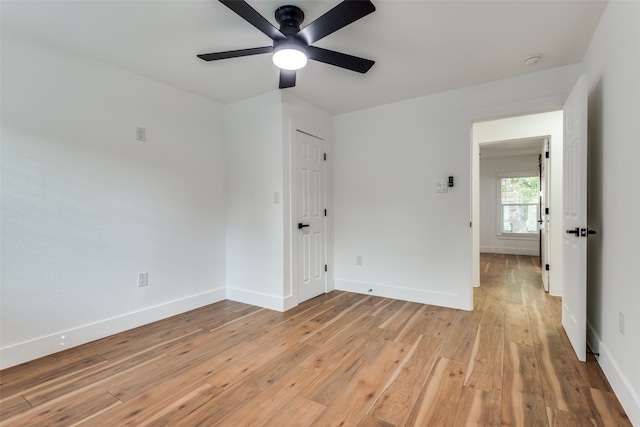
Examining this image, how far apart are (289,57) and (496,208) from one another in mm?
7448

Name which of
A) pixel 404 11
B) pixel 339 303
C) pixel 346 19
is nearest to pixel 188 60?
pixel 346 19

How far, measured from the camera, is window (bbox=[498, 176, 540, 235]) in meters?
7.31

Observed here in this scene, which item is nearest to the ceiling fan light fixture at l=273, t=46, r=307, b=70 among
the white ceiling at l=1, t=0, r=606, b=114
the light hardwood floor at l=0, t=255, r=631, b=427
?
the white ceiling at l=1, t=0, r=606, b=114

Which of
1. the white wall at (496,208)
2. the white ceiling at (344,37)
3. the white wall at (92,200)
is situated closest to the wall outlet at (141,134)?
the white wall at (92,200)

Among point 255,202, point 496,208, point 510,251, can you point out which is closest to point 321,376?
point 255,202

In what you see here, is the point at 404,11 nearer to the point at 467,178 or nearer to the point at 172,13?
the point at 172,13

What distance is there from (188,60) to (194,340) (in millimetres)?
2399

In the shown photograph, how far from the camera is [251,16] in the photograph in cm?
168

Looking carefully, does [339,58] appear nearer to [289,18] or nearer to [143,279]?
[289,18]

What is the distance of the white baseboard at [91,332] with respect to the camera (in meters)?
2.17

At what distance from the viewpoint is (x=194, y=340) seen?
2562 mm

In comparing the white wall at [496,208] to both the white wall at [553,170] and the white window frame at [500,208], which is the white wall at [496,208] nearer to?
the white window frame at [500,208]

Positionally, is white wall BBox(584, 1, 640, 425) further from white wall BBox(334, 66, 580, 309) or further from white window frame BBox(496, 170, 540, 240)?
white window frame BBox(496, 170, 540, 240)

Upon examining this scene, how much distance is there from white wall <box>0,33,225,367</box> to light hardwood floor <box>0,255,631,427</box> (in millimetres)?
295
